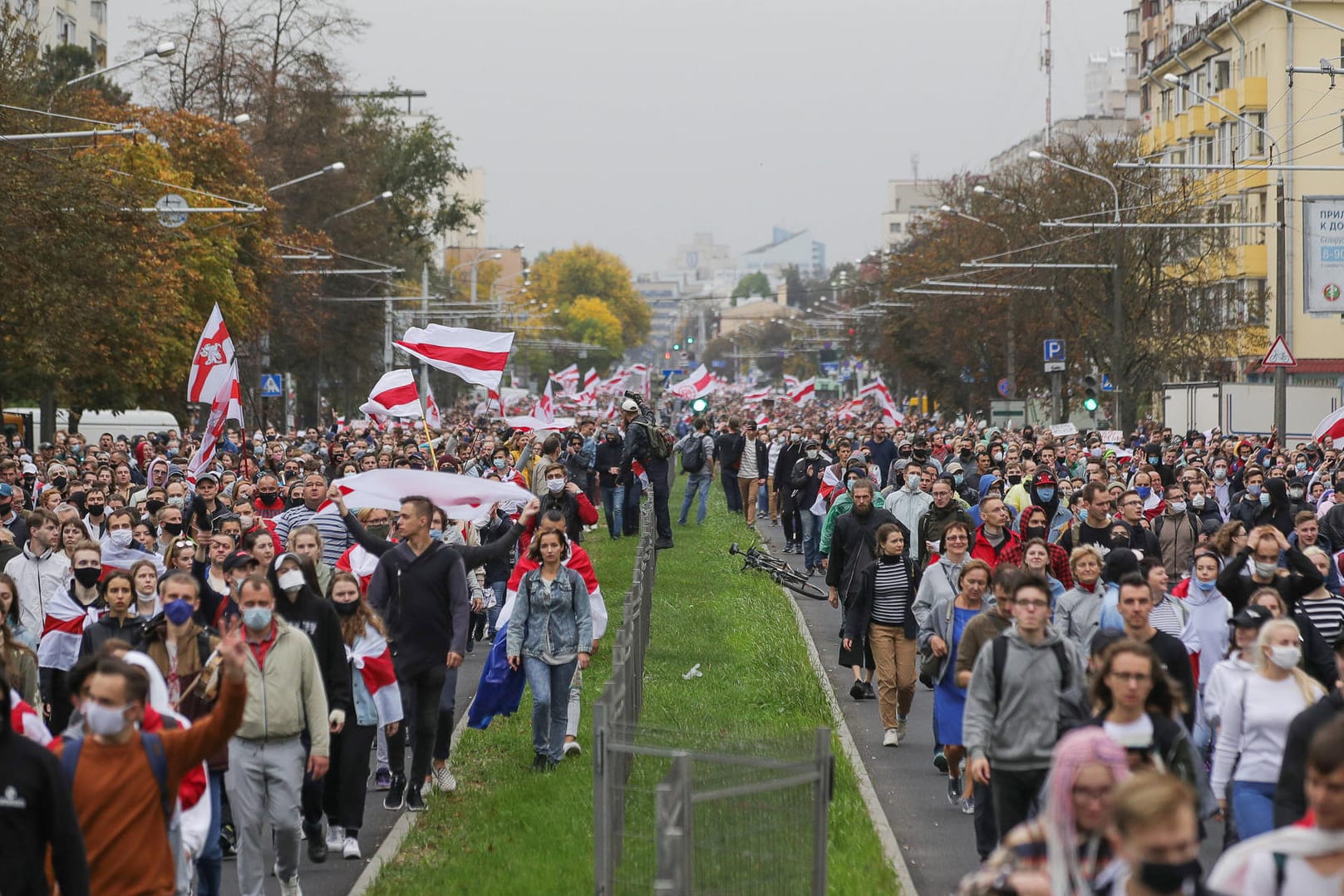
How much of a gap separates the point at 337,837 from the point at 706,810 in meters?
3.53

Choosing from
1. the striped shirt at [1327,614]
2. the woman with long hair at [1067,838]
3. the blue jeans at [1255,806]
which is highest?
the woman with long hair at [1067,838]

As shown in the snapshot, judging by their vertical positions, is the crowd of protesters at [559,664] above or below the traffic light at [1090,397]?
below

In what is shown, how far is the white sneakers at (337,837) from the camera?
10648mm

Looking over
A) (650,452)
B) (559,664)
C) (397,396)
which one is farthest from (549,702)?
(650,452)

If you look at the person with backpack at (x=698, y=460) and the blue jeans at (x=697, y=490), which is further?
the blue jeans at (x=697, y=490)

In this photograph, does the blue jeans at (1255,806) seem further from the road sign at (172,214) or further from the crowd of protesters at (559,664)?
the road sign at (172,214)

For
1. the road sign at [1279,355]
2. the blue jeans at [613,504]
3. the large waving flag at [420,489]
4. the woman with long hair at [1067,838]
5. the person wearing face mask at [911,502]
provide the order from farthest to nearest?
1. the road sign at [1279,355]
2. the blue jeans at [613,504]
3. the person wearing face mask at [911,502]
4. the large waving flag at [420,489]
5. the woman with long hair at [1067,838]

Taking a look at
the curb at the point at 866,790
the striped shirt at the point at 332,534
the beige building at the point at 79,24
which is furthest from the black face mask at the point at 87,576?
the beige building at the point at 79,24

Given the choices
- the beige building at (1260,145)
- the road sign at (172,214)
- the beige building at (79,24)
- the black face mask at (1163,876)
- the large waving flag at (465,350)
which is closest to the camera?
the black face mask at (1163,876)

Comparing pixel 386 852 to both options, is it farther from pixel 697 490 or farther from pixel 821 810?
pixel 697 490

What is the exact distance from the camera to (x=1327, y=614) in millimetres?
11305

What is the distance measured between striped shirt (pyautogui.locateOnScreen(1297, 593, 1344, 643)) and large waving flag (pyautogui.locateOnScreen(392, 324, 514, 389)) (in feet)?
33.3

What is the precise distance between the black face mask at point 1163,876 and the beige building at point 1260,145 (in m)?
52.8

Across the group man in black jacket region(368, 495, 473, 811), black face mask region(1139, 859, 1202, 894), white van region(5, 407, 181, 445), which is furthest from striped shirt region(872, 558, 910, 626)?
white van region(5, 407, 181, 445)
